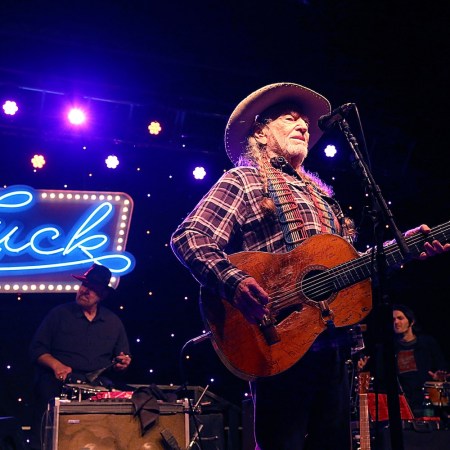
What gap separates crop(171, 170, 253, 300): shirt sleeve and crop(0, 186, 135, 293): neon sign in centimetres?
Answer: 530

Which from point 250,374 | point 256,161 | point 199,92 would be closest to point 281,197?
point 256,161

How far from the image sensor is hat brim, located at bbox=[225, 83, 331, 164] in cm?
376

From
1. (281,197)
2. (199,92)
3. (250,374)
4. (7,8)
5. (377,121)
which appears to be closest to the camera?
(250,374)

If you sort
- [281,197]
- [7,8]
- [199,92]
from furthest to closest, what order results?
1. [199,92]
2. [7,8]
3. [281,197]

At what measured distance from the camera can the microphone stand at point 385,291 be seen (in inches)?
94.9

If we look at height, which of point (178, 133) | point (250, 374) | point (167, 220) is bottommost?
point (250, 374)

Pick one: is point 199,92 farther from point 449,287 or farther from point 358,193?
point 449,287

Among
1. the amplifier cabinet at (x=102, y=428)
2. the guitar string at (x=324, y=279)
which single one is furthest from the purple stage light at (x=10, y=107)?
the guitar string at (x=324, y=279)

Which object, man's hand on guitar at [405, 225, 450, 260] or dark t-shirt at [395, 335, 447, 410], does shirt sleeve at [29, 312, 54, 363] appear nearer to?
dark t-shirt at [395, 335, 447, 410]

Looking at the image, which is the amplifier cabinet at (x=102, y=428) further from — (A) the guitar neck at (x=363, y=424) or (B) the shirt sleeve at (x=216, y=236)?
(B) the shirt sleeve at (x=216, y=236)

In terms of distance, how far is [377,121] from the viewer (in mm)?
8445

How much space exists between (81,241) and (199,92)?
2.43 m

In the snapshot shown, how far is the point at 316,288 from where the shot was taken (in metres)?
2.89

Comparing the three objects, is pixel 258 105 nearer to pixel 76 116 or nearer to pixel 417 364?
pixel 76 116
